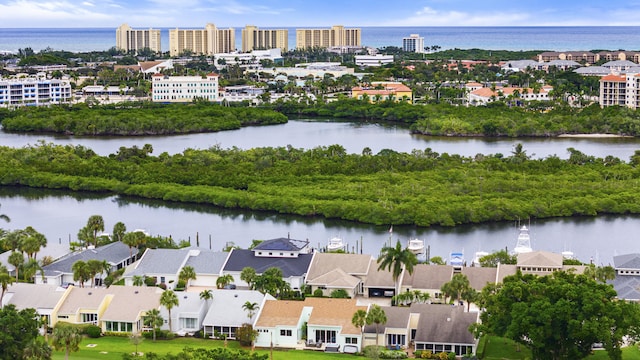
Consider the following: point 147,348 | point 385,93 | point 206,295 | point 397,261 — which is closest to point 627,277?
point 397,261

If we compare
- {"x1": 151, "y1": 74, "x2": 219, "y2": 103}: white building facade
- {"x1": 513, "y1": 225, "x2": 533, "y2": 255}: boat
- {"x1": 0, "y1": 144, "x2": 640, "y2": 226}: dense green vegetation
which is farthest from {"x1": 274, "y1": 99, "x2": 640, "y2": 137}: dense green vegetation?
{"x1": 513, "y1": 225, "x2": 533, "y2": 255}: boat

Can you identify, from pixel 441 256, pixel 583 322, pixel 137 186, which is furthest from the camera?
pixel 137 186

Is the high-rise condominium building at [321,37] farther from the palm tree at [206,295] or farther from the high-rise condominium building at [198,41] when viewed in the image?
the palm tree at [206,295]

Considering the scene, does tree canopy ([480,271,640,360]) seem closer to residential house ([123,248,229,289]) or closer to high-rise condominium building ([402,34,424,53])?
residential house ([123,248,229,289])

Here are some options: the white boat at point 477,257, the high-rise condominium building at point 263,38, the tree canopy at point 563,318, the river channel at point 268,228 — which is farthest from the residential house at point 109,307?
the high-rise condominium building at point 263,38

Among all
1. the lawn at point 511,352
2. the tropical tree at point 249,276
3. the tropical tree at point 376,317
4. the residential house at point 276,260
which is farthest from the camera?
the residential house at point 276,260

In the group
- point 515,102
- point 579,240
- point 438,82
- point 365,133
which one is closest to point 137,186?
point 579,240

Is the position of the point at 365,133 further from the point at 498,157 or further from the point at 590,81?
the point at 590,81
